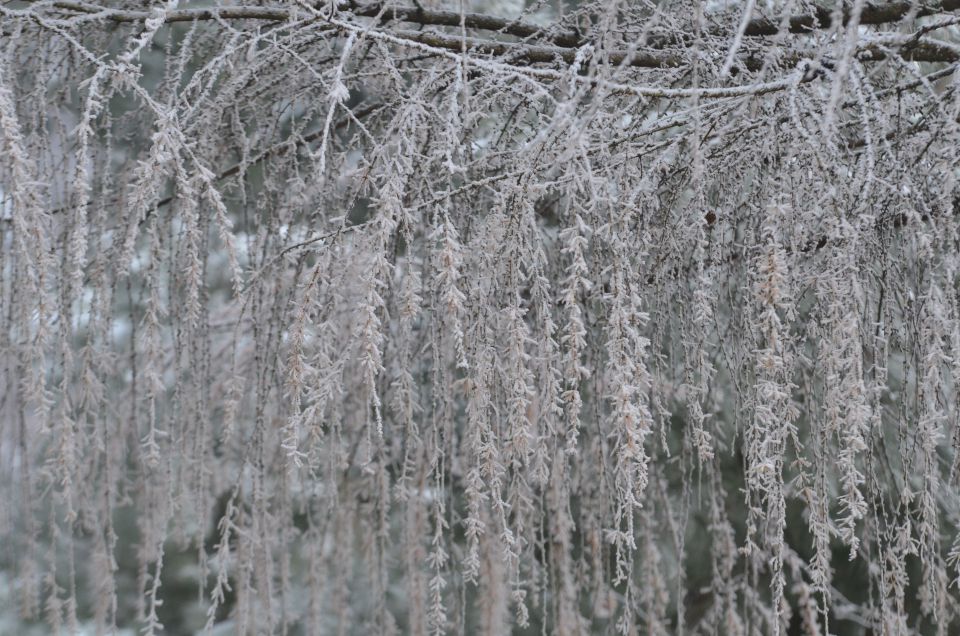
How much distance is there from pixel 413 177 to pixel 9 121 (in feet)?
1.57

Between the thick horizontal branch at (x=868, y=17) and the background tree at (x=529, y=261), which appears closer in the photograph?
the background tree at (x=529, y=261)

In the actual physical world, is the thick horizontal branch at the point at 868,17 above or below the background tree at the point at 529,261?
above

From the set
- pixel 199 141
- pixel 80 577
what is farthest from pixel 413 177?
pixel 80 577

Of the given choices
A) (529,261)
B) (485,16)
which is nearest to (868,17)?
(485,16)

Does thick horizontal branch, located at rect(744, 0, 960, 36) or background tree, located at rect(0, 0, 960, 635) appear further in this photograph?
thick horizontal branch, located at rect(744, 0, 960, 36)

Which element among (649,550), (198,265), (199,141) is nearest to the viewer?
(198,265)

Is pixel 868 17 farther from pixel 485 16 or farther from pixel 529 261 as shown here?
pixel 529 261

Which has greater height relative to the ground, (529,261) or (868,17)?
(868,17)

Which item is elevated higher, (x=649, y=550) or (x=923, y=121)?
(x=923, y=121)

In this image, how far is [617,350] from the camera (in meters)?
0.77

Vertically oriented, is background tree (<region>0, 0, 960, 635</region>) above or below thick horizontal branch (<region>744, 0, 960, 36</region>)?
below

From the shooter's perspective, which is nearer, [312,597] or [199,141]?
[199,141]

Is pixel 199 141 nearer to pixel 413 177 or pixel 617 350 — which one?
pixel 413 177

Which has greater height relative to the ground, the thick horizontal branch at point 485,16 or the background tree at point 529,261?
the thick horizontal branch at point 485,16
